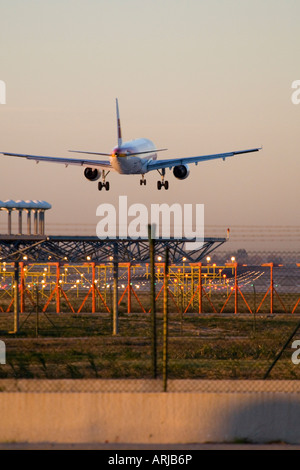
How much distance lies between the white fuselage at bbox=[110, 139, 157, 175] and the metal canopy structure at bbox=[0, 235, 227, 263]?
18.9 m

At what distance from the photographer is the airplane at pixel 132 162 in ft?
178

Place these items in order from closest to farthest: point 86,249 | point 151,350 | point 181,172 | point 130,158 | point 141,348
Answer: point 151,350, point 141,348, point 86,249, point 130,158, point 181,172

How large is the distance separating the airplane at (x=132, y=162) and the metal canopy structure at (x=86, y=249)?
18.8m

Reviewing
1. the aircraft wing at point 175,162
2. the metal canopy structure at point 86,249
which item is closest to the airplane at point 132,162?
the aircraft wing at point 175,162

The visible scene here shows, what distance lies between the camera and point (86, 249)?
1372 inches

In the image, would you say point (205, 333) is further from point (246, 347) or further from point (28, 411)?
point (28, 411)

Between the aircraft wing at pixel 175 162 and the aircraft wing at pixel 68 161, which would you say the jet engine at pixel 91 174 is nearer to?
the aircraft wing at pixel 68 161

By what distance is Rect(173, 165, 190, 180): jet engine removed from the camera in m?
56.1

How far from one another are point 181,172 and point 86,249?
22.3 meters

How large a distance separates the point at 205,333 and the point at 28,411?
23.7 meters

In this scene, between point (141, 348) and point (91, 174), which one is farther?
point (91, 174)

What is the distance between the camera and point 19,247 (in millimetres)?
34344

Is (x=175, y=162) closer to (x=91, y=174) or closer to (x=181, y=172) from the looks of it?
(x=181, y=172)

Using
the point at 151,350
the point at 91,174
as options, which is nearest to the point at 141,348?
the point at 151,350
